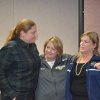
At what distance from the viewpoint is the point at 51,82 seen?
8.80 ft

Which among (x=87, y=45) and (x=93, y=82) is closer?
(x=93, y=82)

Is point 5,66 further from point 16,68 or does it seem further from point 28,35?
point 28,35

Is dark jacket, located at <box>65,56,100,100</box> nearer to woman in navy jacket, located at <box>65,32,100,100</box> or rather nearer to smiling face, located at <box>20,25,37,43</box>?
woman in navy jacket, located at <box>65,32,100,100</box>

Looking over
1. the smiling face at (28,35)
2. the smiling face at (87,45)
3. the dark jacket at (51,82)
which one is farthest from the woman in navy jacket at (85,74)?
the smiling face at (28,35)

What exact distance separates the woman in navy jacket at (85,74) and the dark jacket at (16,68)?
1.23 feet

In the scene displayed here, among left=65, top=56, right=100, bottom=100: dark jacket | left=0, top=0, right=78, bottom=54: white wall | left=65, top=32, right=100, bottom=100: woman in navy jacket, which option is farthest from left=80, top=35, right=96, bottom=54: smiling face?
left=0, top=0, right=78, bottom=54: white wall

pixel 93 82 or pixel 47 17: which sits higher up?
pixel 47 17

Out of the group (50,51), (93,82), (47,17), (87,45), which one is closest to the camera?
(93,82)

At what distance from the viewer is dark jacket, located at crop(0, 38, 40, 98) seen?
249 cm

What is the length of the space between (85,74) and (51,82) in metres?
0.36

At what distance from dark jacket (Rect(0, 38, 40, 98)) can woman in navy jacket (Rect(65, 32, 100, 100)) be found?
375mm

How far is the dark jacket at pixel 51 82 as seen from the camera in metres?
2.69

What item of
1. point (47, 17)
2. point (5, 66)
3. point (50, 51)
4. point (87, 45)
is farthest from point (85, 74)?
point (47, 17)

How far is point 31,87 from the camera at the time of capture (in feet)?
8.57
